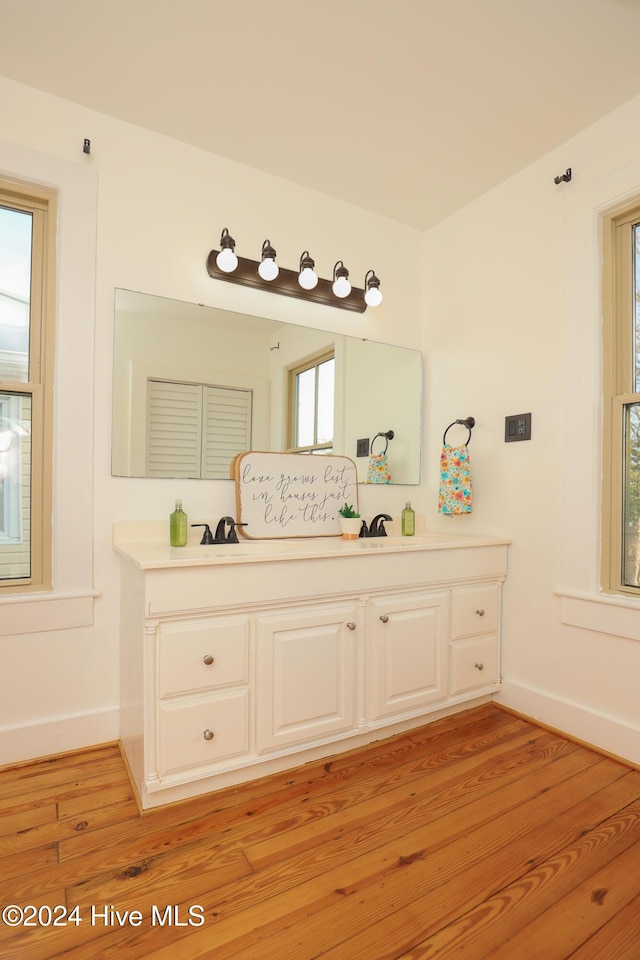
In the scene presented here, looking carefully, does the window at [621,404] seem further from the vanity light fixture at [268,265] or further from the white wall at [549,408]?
the vanity light fixture at [268,265]

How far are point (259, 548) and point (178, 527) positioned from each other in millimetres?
318

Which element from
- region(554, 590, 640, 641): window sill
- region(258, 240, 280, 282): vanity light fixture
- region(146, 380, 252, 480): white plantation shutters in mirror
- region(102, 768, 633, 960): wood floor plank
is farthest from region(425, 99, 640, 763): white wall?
region(146, 380, 252, 480): white plantation shutters in mirror

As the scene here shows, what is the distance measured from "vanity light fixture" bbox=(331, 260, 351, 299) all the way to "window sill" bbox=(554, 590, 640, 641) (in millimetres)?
1650

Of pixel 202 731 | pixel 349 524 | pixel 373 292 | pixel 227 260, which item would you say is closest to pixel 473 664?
pixel 349 524

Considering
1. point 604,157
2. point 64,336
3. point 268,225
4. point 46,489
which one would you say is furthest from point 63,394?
point 604,157

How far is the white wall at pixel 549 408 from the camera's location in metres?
1.90

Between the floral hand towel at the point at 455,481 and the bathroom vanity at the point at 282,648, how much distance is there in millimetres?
256

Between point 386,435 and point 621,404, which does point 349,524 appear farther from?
point 621,404

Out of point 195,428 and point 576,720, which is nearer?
point 576,720

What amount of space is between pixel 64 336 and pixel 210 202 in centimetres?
87

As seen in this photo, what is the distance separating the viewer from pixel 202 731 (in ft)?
5.14

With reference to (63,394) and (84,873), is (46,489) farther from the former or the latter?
(84,873)

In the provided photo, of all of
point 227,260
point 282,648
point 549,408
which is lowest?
point 282,648

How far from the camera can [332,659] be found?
5.91 feet
